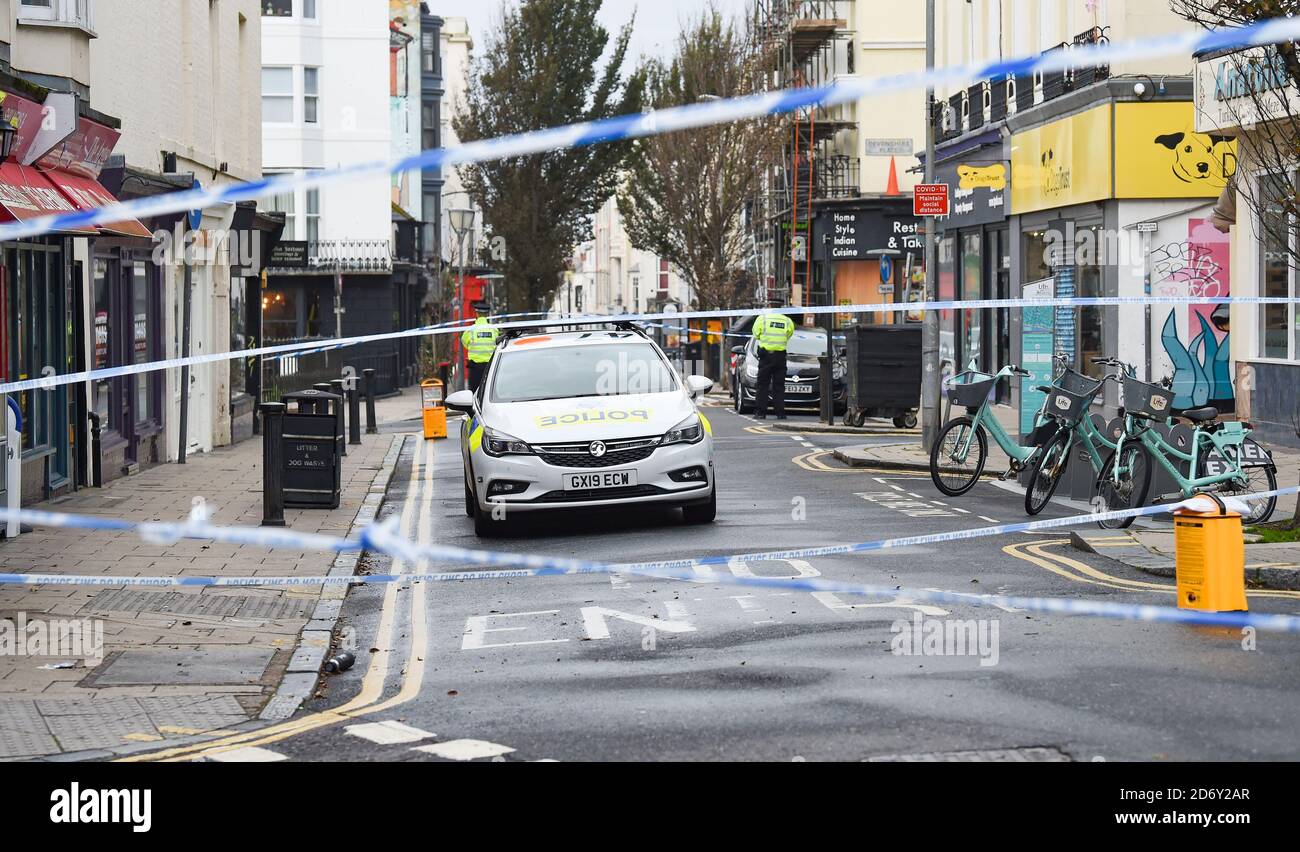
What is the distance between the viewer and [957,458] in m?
16.2

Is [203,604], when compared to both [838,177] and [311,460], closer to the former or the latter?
[311,460]

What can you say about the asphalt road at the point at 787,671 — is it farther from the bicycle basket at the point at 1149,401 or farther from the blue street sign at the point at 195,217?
the blue street sign at the point at 195,217

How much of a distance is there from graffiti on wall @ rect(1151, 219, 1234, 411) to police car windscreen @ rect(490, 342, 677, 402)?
40.2ft

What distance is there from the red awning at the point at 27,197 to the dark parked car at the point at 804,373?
50.6 ft

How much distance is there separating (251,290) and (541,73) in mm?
36035

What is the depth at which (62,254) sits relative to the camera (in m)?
17.6

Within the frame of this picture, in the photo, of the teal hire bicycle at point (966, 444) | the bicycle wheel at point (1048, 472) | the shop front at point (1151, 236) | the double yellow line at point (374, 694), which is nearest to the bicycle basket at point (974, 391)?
the teal hire bicycle at point (966, 444)

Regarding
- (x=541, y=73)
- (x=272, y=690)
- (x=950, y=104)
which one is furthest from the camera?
(x=541, y=73)

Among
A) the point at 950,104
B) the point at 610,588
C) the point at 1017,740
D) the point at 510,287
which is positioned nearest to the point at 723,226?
the point at 510,287

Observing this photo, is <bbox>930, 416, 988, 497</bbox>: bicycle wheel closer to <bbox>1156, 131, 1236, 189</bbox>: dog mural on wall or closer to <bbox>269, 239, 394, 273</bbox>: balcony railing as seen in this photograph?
<bbox>1156, 131, 1236, 189</bbox>: dog mural on wall

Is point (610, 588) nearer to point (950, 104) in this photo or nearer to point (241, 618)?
point (241, 618)

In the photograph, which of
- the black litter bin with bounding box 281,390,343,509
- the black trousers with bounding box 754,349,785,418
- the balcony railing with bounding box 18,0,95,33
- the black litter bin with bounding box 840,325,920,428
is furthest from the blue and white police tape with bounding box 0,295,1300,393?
the black trousers with bounding box 754,349,785,418

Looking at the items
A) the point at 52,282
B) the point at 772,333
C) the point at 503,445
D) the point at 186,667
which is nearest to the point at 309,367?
the point at 772,333

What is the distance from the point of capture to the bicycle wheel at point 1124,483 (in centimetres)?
1353
